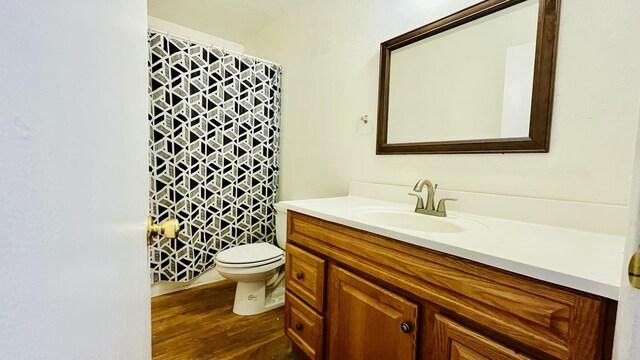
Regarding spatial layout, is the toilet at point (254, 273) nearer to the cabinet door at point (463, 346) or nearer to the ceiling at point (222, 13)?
the cabinet door at point (463, 346)

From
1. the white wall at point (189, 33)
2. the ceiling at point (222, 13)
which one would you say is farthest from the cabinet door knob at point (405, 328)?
the white wall at point (189, 33)

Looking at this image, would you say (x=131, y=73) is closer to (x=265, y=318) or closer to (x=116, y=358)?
(x=116, y=358)

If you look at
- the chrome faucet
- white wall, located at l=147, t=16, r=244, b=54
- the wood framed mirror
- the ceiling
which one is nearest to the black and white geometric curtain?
the ceiling

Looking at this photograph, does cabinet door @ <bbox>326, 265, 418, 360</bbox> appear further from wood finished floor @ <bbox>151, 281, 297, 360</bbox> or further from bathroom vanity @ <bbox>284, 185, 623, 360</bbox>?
wood finished floor @ <bbox>151, 281, 297, 360</bbox>

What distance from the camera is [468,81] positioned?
46.9 inches

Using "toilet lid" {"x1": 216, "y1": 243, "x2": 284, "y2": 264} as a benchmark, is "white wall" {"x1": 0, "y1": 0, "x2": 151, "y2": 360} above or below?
above

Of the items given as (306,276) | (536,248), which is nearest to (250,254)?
(306,276)

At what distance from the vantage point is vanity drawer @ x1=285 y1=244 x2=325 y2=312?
1146mm

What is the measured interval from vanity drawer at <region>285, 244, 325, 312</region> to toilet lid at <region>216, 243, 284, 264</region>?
0.38 m

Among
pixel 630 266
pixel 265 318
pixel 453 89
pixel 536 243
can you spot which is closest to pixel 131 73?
pixel 630 266

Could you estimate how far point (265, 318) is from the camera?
172 cm

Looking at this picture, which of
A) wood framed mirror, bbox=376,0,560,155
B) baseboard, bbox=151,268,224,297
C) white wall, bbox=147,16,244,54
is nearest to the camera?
wood framed mirror, bbox=376,0,560,155

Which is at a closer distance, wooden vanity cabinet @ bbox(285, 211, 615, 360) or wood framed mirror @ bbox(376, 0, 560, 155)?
wooden vanity cabinet @ bbox(285, 211, 615, 360)

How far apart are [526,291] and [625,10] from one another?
938 millimetres
